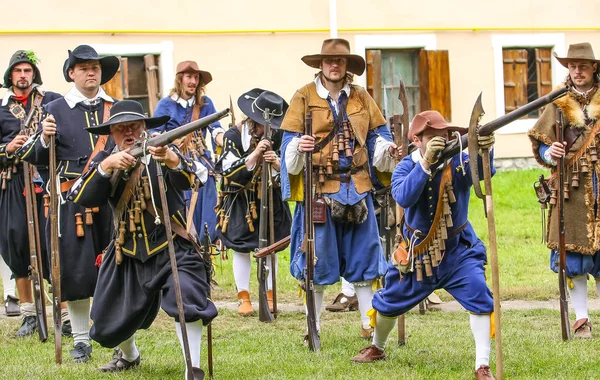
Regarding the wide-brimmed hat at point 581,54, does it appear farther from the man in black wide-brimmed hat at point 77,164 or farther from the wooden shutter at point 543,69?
the wooden shutter at point 543,69

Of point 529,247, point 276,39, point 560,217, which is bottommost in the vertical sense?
point 529,247

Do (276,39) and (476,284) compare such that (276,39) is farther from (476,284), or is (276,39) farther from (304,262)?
(476,284)

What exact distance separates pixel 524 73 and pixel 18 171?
1219 cm

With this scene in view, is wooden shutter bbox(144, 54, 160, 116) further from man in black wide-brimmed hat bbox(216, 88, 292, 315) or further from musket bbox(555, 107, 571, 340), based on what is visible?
musket bbox(555, 107, 571, 340)

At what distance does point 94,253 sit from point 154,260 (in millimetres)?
1292

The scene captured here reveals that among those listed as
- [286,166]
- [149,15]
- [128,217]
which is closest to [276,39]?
[149,15]

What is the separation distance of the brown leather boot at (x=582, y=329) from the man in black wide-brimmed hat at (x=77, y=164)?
3373 millimetres

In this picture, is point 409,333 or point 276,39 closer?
point 409,333

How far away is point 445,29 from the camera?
760 inches

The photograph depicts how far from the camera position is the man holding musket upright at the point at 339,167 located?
8.15 m

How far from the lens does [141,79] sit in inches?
696

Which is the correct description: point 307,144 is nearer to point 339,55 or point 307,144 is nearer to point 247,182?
point 339,55

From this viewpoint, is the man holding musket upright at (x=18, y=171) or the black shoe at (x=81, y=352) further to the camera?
the man holding musket upright at (x=18, y=171)

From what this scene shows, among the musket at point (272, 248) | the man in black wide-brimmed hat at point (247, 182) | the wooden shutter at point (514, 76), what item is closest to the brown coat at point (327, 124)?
the musket at point (272, 248)
